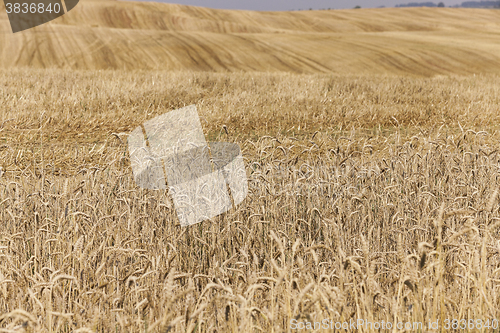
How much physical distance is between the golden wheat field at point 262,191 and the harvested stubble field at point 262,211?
0.03 meters

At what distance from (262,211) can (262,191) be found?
38 cm

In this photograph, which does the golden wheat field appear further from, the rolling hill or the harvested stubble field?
the rolling hill

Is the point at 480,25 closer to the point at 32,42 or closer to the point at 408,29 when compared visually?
the point at 408,29

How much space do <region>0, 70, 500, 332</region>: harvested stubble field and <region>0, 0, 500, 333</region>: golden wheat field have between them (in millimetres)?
28

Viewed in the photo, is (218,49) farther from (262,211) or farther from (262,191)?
(262,211)

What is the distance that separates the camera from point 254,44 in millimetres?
24109

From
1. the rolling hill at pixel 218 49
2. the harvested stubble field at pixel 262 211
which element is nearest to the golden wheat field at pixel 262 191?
the harvested stubble field at pixel 262 211

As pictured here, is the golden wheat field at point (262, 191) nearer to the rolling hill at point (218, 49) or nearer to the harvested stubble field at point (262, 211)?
the harvested stubble field at point (262, 211)

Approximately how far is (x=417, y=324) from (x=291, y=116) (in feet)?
20.6

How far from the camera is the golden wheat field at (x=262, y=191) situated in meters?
1.95

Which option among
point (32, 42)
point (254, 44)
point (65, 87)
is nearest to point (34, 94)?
point (65, 87)

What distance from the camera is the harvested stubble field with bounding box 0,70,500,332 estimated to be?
194 cm

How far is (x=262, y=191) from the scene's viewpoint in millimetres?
3361

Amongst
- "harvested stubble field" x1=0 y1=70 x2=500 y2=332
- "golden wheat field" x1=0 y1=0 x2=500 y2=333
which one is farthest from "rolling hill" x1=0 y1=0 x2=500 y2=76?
"harvested stubble field" x1=0 y1=70 x2=500 y2=332
